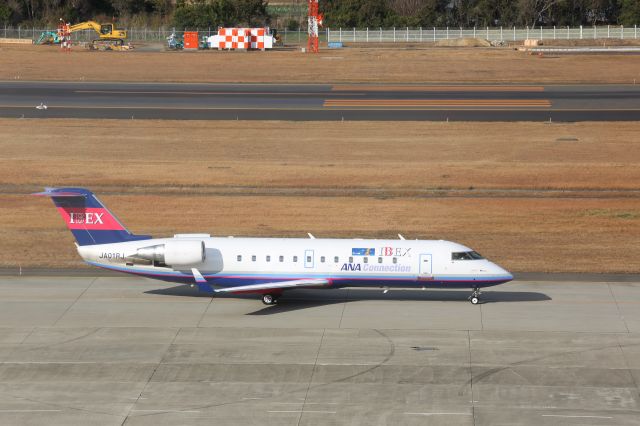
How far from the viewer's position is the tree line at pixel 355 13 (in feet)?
503

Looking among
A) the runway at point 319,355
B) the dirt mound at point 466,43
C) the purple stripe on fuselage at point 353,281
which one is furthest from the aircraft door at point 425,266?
the dirt mound at point 466,43

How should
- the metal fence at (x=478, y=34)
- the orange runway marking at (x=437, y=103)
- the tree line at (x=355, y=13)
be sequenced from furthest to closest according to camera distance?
the tree line at (x=355, y=13), the metal fence at (x=478, y=34), the orange runway marking at (x=437, y=103)

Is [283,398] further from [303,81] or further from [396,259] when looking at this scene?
[303,81]

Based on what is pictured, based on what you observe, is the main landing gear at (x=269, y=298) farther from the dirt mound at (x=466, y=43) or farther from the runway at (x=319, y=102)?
the dirt mound at (x=466, y=43)

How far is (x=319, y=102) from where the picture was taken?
9544 cm

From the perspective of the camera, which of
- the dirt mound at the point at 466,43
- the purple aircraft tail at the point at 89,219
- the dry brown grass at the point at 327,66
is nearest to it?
the purple aircraft tail at the point at 89,219

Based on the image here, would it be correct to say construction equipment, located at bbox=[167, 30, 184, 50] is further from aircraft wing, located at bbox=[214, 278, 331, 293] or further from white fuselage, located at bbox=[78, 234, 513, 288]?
aircraft wing, located at bbox=[214, 278, 331, 293]

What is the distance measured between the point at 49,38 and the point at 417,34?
5458cm

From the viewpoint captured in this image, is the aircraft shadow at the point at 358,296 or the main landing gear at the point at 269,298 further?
the aircraft shadow at the point at 358,296

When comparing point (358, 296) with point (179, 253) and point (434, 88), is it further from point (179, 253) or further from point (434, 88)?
point (434, 88)

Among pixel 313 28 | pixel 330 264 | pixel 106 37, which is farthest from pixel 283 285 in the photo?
pixel 106 37

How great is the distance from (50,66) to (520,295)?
87.7 metres

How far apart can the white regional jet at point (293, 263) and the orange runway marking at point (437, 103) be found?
53.2m

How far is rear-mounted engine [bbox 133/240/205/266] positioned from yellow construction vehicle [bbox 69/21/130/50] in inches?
3951
